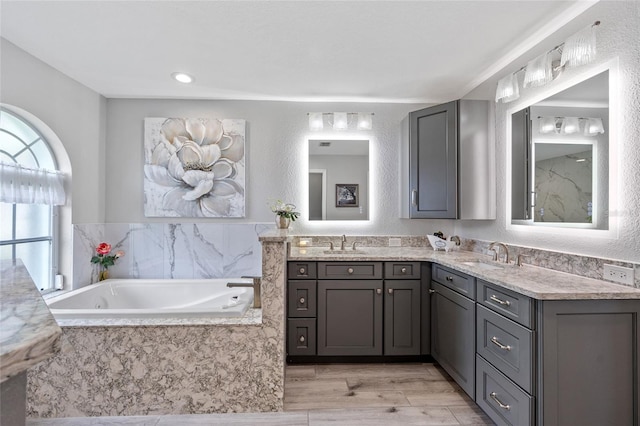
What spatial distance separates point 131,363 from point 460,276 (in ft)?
7.19

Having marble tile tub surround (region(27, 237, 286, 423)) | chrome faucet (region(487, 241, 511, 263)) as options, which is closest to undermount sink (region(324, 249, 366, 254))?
marble tile tub surround (region(27, 237, 286, 423))

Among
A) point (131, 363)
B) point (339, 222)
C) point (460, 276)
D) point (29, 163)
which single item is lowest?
point (131, 363)

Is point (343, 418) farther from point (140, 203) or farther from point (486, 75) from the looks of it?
point (486, 75)

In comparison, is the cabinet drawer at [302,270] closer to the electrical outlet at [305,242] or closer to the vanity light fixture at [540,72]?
the electrical outlet at [305,242]

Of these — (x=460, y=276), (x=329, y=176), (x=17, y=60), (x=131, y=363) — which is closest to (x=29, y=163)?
(x=17, y=60)

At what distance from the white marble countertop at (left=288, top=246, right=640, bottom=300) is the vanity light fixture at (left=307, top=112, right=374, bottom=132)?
1297mm

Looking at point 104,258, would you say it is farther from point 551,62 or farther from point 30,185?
point 551,62

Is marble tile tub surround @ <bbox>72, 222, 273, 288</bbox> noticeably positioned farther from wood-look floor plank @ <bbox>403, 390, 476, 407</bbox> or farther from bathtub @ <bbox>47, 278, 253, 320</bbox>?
wood-look floor plank @ <bbox>403, 390, 476, 407</bbox>

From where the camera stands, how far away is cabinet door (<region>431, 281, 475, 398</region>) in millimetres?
1918

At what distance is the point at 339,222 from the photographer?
3.11m

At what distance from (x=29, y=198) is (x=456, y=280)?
3.16 m

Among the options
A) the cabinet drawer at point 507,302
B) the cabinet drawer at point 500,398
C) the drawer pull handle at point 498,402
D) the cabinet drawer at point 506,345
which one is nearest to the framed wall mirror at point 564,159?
the cabinet drawer at point 507,302

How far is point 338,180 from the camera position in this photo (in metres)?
3.11

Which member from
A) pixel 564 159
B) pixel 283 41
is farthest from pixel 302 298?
pixel 564 159
